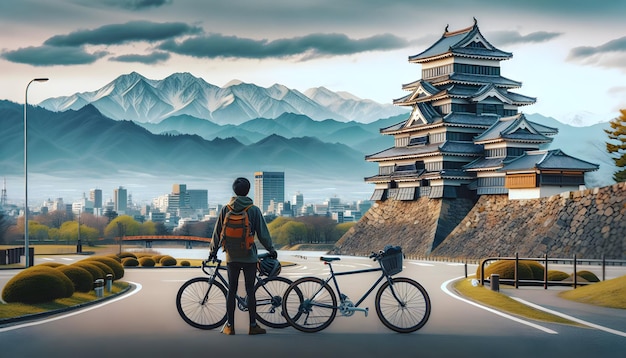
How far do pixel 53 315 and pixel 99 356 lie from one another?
→ 7065 millimetres

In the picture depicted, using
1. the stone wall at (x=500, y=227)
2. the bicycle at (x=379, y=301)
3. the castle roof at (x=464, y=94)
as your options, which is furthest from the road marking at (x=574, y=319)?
the castle roof at (x=464, y=94)

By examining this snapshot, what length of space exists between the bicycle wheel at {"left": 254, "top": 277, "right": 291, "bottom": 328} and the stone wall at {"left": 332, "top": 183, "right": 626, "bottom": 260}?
1598 inches

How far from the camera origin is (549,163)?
63.7 meters

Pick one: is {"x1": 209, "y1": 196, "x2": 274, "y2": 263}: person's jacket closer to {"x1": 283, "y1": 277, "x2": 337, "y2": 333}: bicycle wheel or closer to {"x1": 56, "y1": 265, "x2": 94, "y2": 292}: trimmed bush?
{"x1": 283, "y1": 277, "x2": 337, "y2": 333}: bicycle wheel

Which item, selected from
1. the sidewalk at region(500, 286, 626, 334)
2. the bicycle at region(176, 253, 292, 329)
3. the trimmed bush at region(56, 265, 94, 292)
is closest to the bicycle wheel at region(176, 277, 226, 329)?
the bicycle at region(176, 253, 292, 329)

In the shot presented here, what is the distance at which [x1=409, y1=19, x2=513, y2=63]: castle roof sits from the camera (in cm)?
7619

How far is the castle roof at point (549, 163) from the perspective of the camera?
63.5 m

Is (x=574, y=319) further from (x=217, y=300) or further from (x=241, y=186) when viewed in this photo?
(x=241, y=186)

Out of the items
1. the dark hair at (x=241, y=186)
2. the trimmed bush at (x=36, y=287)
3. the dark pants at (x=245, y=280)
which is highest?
the dark hair at (x=241, y=186)

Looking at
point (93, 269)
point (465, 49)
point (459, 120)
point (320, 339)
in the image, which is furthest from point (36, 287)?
point (465, 49)

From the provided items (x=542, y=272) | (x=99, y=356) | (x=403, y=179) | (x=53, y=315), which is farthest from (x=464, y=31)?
(x=99, y=356)

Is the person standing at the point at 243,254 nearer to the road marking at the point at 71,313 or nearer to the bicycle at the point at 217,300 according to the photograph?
the bicycle at the point at 217,300

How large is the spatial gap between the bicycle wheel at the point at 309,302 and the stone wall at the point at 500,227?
4049 centimetres

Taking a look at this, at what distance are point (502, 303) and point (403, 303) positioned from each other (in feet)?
22.9
